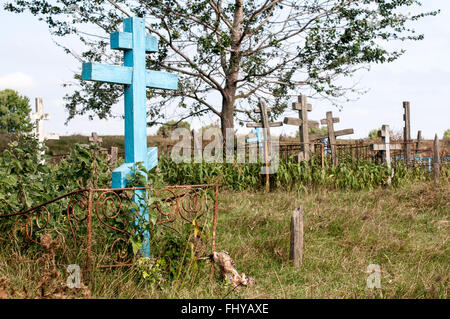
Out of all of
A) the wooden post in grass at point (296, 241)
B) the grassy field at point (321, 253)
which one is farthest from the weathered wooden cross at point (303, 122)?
the wooden post in grass at point (296, 241)

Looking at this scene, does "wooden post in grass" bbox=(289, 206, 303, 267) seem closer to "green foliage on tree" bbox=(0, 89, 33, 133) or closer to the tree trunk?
the tree trunk

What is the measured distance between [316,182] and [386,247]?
4473mm

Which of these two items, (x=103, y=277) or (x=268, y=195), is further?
(x=268, y=195)

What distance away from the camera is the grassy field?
13.8 ft

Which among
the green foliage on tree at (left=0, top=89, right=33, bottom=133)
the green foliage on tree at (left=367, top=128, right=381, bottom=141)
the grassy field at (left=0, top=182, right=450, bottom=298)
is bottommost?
the grassy field at (left=0, top=182, right=450, bottom=298)

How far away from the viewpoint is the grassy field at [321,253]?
4.21 meters

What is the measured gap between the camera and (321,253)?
5.80 m

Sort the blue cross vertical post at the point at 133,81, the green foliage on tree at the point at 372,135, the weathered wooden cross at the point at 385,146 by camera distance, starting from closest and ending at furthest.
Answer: the blue cross vertical post at the point at 133,81, the weathered wooden cross at the point at 385,146, the green foliage on tree at the point at 372,135

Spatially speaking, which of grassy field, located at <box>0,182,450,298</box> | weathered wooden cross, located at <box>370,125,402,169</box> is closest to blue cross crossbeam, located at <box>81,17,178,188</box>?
grassy field, located at <box>0,182,450,298</box>

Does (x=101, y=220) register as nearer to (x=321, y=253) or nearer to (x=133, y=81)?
(x=133, y=81)

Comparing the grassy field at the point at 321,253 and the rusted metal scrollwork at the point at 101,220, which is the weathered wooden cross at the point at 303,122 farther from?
the rusted metal scrollwork at the point at 101,220
